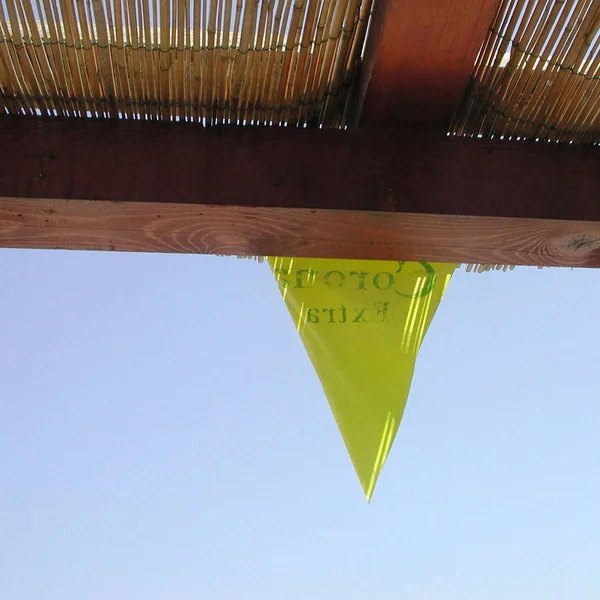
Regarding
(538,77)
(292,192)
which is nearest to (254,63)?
(292,192)

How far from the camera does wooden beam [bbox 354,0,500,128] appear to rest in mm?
1356

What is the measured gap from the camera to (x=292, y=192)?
150 cm

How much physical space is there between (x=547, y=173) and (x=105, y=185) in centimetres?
90

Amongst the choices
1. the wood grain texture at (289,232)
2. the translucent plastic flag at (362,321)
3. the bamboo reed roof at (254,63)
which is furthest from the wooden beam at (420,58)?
the translucent plastic flag at (362,321)

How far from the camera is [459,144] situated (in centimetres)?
160

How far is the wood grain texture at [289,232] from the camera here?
1.48m

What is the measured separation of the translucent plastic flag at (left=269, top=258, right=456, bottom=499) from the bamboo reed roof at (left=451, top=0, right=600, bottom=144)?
1.22 feet

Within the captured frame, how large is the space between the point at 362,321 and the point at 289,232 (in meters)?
0.36

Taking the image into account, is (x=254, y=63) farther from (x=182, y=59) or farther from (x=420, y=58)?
(x=420, y=58)

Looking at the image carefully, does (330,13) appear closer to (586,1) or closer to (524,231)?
(586,1)

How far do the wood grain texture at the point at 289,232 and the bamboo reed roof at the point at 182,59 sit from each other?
0.22 meters

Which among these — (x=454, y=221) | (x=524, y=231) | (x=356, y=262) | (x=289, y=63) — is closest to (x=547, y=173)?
(x=524, y=231)

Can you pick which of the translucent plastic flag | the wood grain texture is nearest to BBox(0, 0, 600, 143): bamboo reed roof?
the wood grain texture

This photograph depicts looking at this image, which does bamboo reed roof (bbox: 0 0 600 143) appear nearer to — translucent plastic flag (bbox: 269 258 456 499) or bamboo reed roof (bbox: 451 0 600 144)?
bamboo reed roof (bbox: 451 0 600 144)
